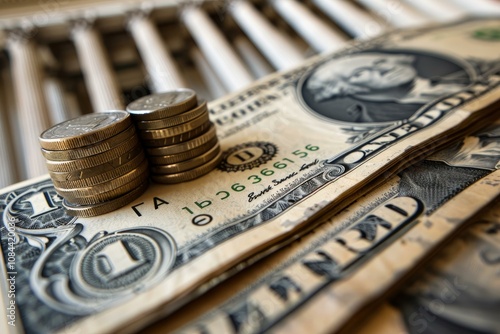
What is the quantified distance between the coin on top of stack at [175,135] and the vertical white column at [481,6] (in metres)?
1.46

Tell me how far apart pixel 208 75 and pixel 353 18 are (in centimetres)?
72

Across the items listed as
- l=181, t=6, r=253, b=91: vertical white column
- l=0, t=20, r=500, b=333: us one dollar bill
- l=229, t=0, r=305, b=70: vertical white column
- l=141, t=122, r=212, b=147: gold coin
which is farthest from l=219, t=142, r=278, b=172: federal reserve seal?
l=229, t=0, r=305, b=70: vertical white column

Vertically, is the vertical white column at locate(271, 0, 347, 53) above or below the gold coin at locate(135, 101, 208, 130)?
above

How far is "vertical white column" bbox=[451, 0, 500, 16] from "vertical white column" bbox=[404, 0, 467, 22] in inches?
1.3

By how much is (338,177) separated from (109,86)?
3.36ft

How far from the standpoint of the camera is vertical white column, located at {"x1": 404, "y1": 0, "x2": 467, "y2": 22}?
157cm

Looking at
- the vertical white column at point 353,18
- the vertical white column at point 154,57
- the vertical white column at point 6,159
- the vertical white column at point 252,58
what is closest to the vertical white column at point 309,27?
the vertical white column at point 353,18

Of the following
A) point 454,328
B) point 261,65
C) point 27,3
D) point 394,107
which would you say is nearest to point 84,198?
point 454,328

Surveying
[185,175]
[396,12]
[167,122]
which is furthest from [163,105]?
[396,12]

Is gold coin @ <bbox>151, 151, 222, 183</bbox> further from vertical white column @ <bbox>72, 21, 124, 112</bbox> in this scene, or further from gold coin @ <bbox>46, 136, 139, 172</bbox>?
vertical white column @ <bbox>72, 21, 124, 112</bbox>

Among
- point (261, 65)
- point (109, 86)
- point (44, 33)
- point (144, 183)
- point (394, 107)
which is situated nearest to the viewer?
point (144, 183)

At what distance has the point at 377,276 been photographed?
0.43 metres

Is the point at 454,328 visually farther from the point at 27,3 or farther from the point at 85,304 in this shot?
the point at 27,3

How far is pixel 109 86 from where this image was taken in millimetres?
1324
